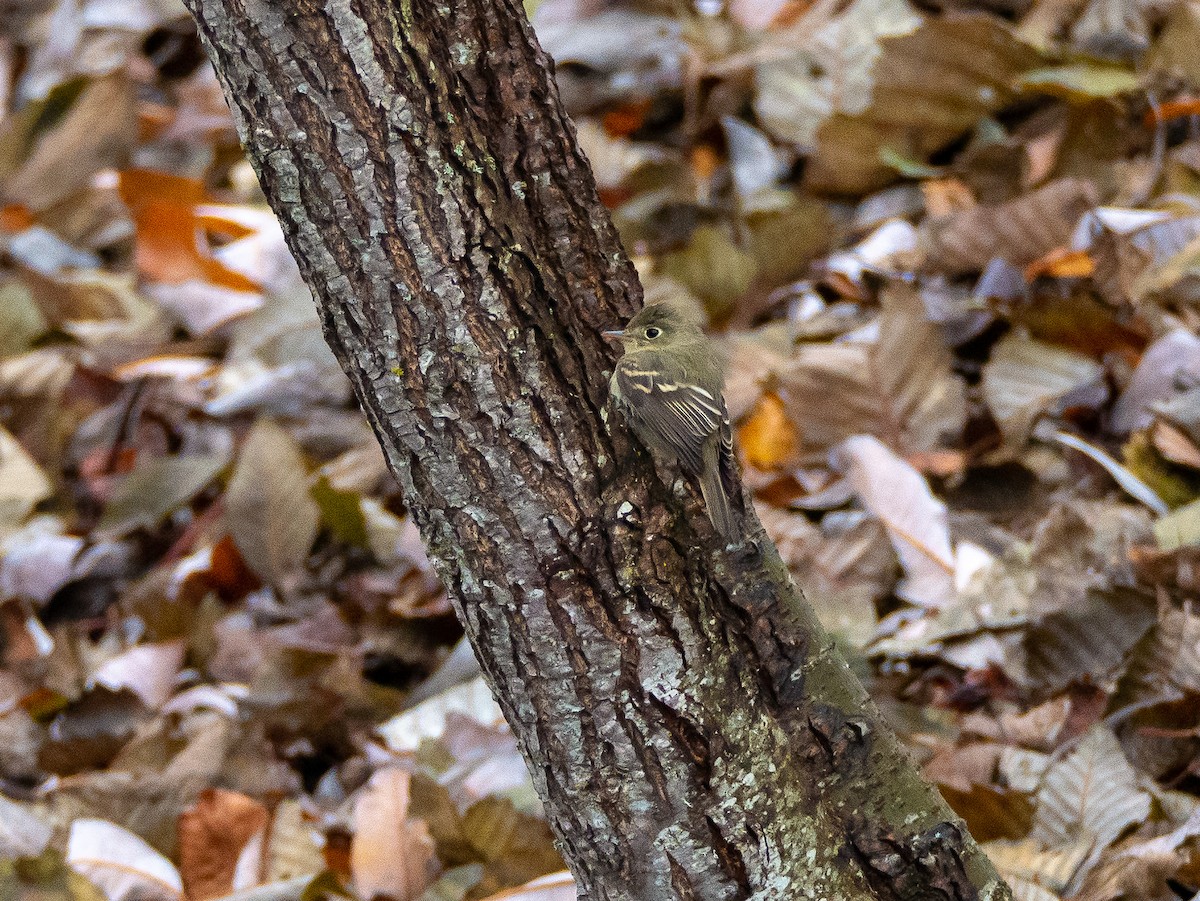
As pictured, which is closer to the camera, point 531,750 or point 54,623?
point 531,750

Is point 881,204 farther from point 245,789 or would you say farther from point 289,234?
point 289,234

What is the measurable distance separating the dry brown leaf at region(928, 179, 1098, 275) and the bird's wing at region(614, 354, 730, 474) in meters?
1.99

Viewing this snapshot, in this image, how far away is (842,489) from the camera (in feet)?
10.2

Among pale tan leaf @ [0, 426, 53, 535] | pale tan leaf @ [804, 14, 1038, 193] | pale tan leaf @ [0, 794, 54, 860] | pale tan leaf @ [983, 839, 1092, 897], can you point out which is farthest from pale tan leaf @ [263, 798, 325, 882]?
pale tan leaf @ [804, 14, 1038, 193]

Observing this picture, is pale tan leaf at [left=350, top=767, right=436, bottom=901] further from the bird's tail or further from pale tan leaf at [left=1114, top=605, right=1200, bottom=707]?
pale tan leaf at [left=1114, top=605, right=1200, bottom=707]

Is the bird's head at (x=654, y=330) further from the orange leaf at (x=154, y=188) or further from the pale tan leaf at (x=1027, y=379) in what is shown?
the orange leaf at (x=154, y=188)

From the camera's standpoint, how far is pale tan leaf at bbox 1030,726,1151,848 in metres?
2.08

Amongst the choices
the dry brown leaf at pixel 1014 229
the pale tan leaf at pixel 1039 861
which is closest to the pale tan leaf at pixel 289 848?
the pale tan leaf at pixel 1039 861

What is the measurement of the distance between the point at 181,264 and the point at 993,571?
11.1ft

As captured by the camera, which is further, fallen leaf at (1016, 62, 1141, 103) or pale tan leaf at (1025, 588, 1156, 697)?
fallen leaf at (1016, 62, 1141, 103)

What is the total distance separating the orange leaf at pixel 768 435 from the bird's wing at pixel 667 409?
1568 millimetres

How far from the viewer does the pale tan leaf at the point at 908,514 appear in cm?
281

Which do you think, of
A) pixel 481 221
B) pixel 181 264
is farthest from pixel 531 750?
pixel 181 264

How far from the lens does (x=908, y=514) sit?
294 cm
